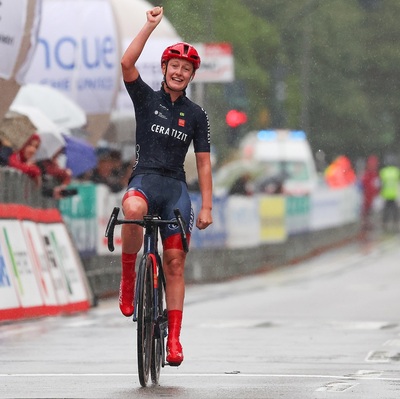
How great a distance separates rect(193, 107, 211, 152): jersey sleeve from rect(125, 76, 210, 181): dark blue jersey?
4.0 inches

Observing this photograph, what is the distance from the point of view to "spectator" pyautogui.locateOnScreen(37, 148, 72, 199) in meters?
19.0

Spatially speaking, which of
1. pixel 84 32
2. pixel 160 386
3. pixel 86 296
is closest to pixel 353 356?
pixel 160 386

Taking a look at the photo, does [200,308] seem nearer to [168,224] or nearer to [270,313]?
[270,313]

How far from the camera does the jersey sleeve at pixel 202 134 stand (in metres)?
10.8

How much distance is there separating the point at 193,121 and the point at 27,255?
7030 millimetres

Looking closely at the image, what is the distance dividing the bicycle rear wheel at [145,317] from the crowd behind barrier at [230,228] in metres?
7.16

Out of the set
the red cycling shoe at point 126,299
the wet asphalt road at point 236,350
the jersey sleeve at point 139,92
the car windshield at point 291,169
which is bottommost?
the wet asphalt road at point 236,350

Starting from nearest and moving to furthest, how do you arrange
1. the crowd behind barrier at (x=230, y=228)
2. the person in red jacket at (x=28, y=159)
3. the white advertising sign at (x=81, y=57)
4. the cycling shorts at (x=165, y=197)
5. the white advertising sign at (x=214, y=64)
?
1. the cycling shorts at (x=165, y=197)
2. the person in red jacket at (x=28, y=159)
3. the crowd behind barrier at (x=230, y=228)
4. the white advertising sign at (x=81, y=57)
5. the white advertising sign at (x=214, y=64)

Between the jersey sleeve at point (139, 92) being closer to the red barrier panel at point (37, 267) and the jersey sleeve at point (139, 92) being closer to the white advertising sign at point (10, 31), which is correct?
the red barrier panel at point (37, 267)

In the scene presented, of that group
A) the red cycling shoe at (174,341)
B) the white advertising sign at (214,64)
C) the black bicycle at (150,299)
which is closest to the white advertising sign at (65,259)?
the red cycling shoe at (174,341)

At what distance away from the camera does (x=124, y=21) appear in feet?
84.2

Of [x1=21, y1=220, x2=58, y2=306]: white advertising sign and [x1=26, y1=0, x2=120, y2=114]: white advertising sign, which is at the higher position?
[x1=26, y1=0, x2=120, y2=114]: white advertising sign

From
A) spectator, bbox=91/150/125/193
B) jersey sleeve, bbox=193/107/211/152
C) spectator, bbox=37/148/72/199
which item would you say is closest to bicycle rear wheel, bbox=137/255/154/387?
jersey sleeve, bbox=193/107/211/152

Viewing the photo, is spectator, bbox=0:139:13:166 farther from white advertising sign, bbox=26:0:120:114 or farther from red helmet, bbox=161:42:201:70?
red helmet, bbox=161:42:201:70
